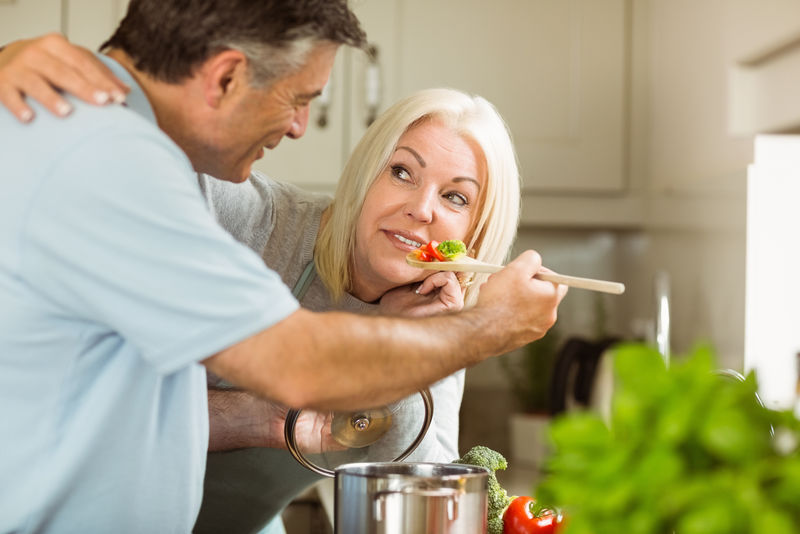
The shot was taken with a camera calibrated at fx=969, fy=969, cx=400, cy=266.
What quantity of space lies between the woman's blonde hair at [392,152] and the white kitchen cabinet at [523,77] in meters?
1.21

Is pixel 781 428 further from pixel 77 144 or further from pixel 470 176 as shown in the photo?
pixel 470 176

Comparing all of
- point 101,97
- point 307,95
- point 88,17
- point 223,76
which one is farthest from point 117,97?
point 88,17

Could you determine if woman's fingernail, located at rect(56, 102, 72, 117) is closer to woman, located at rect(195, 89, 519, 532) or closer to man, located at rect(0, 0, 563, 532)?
man, located at rect(0, 0, 563, 532)

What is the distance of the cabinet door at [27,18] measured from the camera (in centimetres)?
280

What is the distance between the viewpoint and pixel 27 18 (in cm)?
281

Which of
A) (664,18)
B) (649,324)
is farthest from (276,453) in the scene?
(664,18)

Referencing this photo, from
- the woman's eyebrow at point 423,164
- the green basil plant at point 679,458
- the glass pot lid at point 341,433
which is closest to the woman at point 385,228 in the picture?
the woman's eyebrow at point 423,164

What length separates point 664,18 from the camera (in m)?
2.76

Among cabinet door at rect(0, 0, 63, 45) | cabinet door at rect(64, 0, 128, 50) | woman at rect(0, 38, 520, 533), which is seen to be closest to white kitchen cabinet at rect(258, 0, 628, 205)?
cabinet door at rect(64, 0, 128, 50)

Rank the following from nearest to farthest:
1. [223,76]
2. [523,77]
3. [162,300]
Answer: [162,300], [223,76], [523,77]

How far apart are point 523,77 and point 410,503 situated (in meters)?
2.24

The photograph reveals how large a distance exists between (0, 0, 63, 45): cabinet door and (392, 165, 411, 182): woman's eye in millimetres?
1620

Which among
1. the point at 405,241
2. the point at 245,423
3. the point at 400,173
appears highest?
the point at 400,173

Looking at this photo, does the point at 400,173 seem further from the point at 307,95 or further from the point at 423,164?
the point at 307,95
